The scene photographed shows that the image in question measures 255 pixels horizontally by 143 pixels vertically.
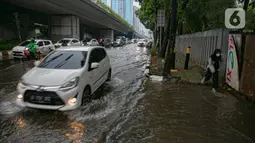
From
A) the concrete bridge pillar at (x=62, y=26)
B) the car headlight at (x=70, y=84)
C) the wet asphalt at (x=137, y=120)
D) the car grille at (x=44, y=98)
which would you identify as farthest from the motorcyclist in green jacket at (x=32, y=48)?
the concrete bridge pillar at (x=62, y=26)

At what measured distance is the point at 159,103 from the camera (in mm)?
6785

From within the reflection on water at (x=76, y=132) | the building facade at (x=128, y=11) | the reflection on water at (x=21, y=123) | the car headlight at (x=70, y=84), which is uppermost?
the building facade at (x=128, y=11)

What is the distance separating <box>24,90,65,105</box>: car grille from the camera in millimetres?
5352

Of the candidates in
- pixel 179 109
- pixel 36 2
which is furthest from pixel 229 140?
pixel 36 2

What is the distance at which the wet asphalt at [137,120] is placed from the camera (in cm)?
450

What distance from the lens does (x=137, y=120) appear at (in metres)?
5.42

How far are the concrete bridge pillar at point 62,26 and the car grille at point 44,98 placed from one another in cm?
3038

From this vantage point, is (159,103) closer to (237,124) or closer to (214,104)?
(214,104)

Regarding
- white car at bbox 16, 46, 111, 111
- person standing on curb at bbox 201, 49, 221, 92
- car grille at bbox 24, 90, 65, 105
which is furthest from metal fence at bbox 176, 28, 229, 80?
car grille at bbox 24, 90, 65, 105

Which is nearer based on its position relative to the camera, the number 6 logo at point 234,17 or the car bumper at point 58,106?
the car bumper at point 58,106

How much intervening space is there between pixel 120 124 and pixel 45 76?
2.29 metres

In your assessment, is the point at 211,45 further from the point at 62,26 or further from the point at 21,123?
the point at 62,26

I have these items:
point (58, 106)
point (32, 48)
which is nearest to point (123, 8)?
point (32, 48)

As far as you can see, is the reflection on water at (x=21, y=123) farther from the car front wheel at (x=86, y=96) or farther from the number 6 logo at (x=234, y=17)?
the number 6 logo at (x=234, y=17)
